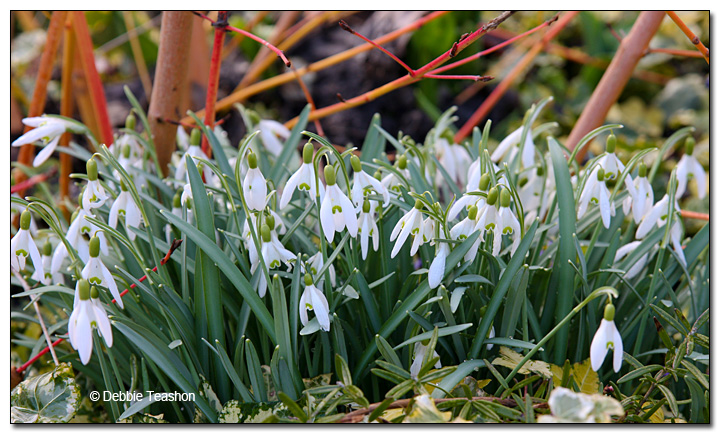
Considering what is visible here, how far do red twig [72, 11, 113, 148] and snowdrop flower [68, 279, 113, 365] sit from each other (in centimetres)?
89

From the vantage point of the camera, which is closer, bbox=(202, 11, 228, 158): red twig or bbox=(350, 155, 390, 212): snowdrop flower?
bbox=(350, 155, 390, 212): snowdrop flower

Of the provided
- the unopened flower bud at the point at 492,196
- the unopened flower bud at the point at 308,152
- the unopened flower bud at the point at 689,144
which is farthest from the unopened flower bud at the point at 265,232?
the unopened flower bud at the point at 689,144

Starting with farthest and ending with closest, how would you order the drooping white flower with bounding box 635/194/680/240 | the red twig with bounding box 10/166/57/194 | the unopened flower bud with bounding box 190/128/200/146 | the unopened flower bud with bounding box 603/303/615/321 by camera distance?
the red twig with bounding box 10/166/57/194
the unopened flower bud with bounding box 190/128/200/146
the drooping white flower with bounding box 635/194/680/240
the unopened flower bud with bounding box 603/303/615/321

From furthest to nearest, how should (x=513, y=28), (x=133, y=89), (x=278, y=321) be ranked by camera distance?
(x=513, y=28)
(x=133, y=89)
(x=278, y=321)

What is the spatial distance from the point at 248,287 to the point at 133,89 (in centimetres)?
202

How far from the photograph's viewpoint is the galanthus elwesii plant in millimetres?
923

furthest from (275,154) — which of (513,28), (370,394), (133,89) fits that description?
(513,28)

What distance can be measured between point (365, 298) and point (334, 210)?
220 mm

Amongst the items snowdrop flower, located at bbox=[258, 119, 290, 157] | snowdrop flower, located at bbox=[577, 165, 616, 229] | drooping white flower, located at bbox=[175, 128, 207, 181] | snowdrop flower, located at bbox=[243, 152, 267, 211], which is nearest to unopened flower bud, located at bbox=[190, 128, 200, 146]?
drooping white flower, located at bbox=[175, 128, 207, 181]

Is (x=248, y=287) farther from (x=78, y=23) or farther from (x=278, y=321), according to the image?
(x=78, y=23)

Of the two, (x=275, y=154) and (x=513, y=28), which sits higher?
(x=513, y=28)

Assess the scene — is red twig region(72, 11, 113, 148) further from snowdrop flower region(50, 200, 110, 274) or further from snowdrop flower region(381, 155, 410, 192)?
snowdrop flower region(381, 155, 410, 192)

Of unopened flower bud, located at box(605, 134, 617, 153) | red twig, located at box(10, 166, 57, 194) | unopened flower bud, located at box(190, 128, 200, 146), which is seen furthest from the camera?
red twig, located at box(10, 166, 57, 194)
